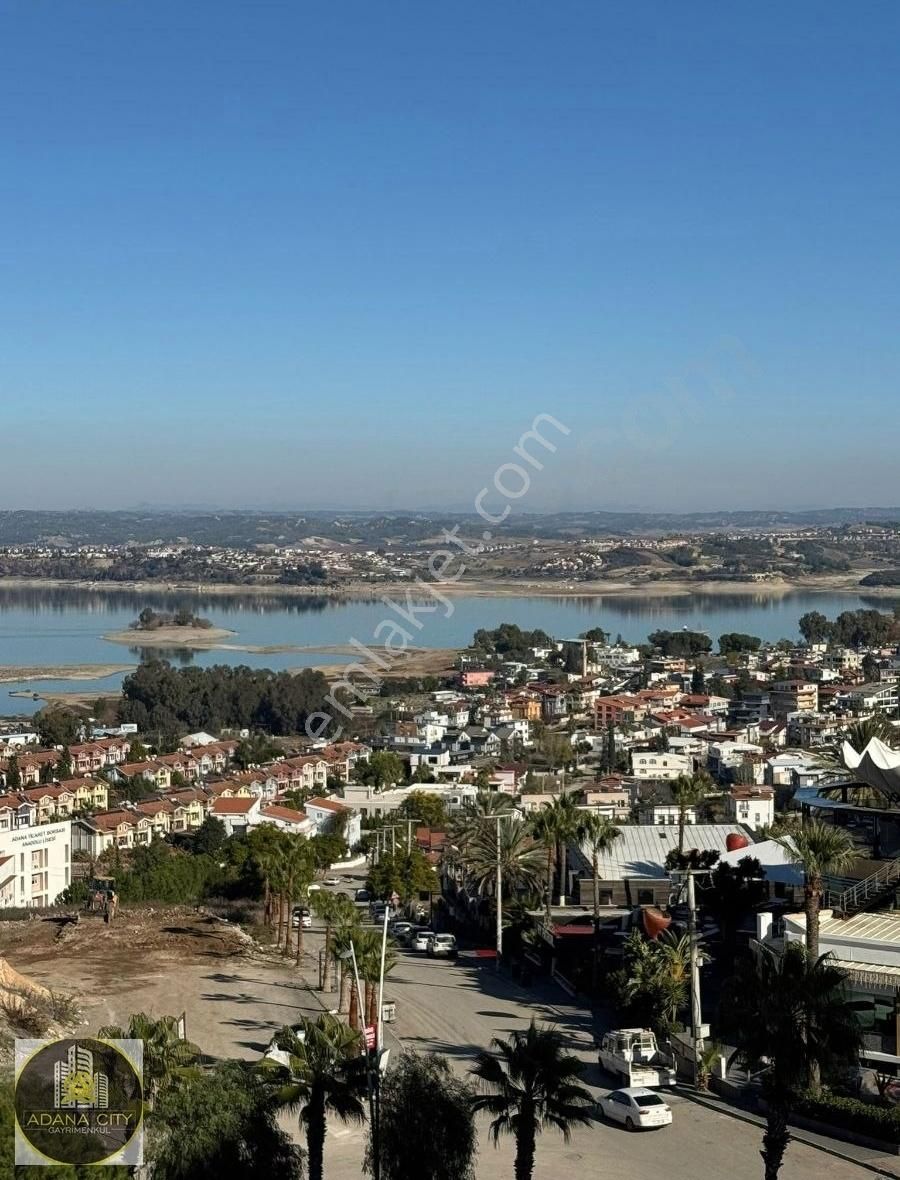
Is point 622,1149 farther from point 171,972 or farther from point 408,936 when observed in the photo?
point 408,936

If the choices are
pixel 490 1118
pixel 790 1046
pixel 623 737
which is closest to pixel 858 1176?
pixel 790 1046

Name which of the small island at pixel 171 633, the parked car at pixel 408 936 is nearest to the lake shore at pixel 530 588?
the small island at pixel 171 633

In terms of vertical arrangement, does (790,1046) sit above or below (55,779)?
above

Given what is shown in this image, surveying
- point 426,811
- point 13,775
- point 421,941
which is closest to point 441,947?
point 421,941

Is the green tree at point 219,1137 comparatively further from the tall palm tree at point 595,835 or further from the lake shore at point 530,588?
the lake shore at point 530,588

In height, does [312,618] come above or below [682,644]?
below

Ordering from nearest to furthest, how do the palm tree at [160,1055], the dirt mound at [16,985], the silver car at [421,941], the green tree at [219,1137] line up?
the green tree at [219,1137] < the palm tree at [160,1055] < the dirt mound at [16,985] < the silver car at [421,941]

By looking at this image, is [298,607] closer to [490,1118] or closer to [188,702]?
[188,702]
